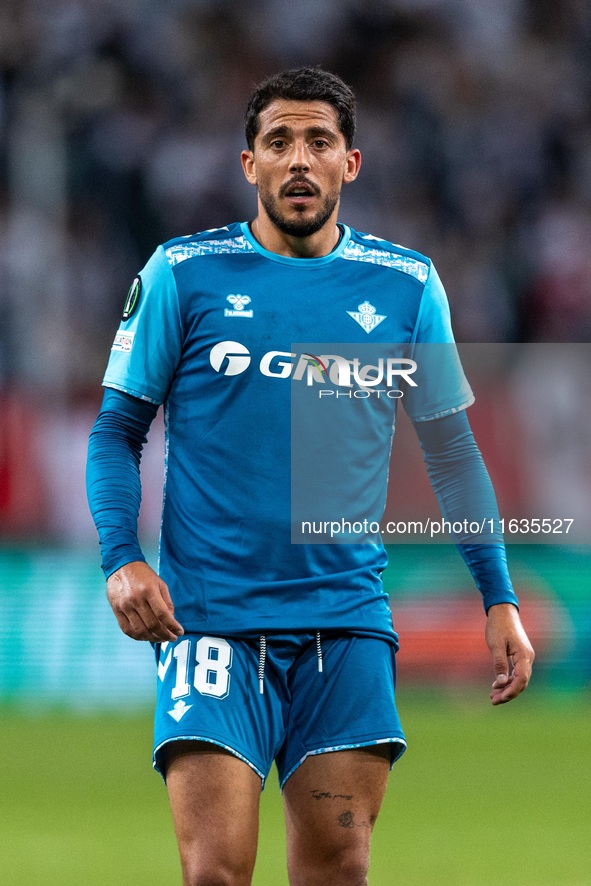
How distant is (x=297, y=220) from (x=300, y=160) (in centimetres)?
14

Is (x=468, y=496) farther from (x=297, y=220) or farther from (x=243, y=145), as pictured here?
(x=243, y=145)

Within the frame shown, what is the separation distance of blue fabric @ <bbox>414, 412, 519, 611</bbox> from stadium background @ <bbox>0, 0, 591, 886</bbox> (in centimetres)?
185

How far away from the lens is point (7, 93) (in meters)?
9.00

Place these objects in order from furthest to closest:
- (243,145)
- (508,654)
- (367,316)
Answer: (243,145) < (367,316) < (508,654)

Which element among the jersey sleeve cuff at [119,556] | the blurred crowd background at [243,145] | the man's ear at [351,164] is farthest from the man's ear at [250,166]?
the blurred crowd background at [243,145]

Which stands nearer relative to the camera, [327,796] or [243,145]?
[327,796]

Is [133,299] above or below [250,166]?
below

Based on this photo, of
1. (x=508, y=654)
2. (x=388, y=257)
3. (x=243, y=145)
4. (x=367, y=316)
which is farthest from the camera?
(x=243, y=145)

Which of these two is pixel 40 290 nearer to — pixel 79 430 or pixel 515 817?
pixel 79 430

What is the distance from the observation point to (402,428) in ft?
23.2

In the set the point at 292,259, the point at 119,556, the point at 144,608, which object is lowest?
the point at 144,608

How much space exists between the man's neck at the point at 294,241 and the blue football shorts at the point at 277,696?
95 centimetres

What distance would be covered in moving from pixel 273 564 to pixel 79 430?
5200 mm

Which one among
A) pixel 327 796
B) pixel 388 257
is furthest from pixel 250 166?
pixel 327 796
